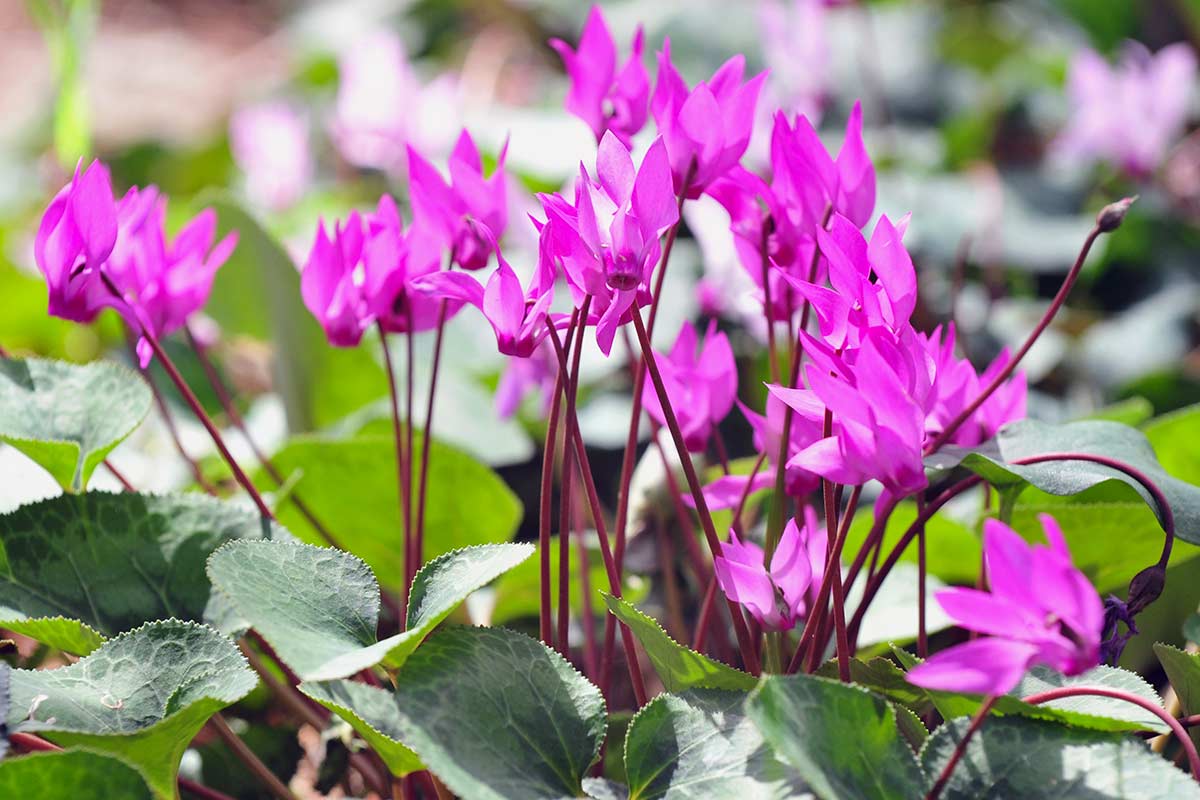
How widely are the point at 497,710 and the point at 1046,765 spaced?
225mm

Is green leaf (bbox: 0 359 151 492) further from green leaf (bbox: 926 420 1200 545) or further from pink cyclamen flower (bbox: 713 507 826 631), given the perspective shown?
green leaf (bbox: 926 420 1200 545)

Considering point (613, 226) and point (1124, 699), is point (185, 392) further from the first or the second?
point (1124, 699)

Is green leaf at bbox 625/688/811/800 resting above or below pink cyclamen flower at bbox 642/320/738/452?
below

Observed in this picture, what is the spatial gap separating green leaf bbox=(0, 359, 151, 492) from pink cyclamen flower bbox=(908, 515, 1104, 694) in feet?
1.50

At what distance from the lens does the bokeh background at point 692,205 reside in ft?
4.06

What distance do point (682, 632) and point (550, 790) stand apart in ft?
1.08

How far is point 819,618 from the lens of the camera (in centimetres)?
56

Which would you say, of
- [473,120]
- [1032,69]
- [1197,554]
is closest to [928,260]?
[1032,69]

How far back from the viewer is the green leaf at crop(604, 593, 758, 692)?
55 cm

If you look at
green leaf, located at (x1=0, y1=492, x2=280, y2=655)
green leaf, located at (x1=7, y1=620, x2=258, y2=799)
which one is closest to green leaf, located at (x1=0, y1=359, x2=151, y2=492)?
green leaf, located at (x1=0, y1=492, x2=280, y2=655)

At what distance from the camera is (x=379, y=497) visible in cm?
89

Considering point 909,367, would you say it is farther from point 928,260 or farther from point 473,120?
point 473,120

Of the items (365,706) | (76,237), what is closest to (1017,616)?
(365,706)

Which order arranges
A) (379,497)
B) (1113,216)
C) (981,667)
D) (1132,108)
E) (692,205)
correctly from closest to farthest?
1. (981,667)
2. (1113,216)
3. (379,497)
4. (692,205)
5. (1132,108)
